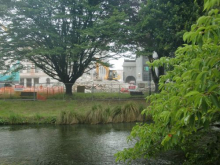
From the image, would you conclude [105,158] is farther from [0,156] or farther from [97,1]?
[97,1]

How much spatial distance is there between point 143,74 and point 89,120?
3766 cm

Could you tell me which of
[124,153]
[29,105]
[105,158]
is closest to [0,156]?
[105,158]

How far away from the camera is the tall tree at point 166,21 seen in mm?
17984

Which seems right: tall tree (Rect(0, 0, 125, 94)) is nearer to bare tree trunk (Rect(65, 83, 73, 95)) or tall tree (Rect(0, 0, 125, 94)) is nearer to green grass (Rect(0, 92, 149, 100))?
bare tree trunk (Rect(65, 83, 73, 95))

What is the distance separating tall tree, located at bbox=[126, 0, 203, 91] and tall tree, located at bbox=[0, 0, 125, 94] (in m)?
1.91

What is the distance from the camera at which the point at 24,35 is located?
2030 centimetres

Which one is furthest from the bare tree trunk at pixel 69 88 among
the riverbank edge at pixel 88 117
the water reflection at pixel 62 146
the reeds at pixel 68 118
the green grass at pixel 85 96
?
the water reflection at pixel 62 146

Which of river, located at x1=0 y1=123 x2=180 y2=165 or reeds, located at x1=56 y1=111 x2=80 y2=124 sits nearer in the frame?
river, located at x1=0 y1=123 x2=180 y2=165

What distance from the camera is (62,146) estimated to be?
31.1 feet

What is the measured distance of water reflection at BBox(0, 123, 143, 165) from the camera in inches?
306

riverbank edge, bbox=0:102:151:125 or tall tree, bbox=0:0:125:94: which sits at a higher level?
tall tree, bbox=0:0:125:94

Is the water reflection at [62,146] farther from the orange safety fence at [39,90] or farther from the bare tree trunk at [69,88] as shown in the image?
the bare tree trunk at [69,88]

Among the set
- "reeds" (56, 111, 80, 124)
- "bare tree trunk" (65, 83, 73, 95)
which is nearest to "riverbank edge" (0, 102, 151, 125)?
"reeds" (56, 111, 80, 124)

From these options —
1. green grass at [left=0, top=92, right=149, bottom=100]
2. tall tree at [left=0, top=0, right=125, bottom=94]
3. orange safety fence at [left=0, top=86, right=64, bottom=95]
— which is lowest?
green grass at [left=0, top=92, right=149, bottom=100]
